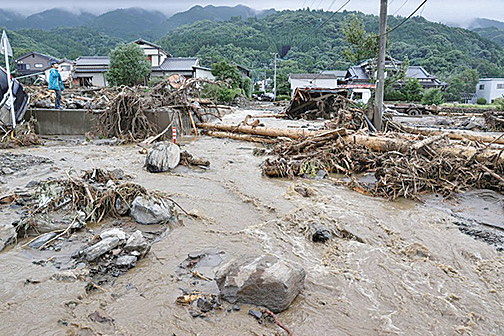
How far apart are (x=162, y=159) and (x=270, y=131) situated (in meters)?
5.14

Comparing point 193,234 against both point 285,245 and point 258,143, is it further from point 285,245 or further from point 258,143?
point 258,143

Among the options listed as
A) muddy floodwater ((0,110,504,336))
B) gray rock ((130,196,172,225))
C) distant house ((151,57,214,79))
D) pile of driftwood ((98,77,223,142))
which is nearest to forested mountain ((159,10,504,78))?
distant house ((151,57,214,79))

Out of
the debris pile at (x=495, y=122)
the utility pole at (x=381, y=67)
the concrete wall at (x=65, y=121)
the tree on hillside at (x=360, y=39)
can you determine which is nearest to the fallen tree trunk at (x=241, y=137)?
the concrete wall at (x=65, y=121)

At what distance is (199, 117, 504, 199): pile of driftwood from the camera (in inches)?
280

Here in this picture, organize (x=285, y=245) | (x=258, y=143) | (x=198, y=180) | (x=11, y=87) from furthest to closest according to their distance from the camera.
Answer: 1. (x=258, y=143)
2. (x=11, y=87)
3. (x=198, y=180)
4. (x=285, y=245)

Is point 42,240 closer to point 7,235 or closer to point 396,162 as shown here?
point 7,235

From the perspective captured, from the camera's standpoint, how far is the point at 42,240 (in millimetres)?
4379

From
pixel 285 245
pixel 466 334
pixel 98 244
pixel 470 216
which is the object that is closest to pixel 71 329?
pixel 98 244

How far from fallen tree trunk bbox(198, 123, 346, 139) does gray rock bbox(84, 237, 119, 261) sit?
6760 mm

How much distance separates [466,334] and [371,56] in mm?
13288

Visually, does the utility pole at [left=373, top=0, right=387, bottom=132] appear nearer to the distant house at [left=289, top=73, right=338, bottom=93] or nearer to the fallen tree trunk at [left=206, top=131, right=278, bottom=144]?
the fallen tree trunk at [left=206, top=131, right=278, bottom=144]

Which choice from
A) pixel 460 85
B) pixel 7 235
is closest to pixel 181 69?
pixel 460 85

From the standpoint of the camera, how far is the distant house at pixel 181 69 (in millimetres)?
40562

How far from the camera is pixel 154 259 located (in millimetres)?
4129
